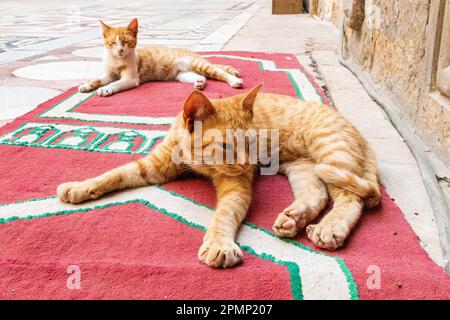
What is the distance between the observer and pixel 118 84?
3.03 m

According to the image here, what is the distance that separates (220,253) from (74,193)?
662 millimetres

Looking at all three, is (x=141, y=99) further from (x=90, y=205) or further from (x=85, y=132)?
(x=90, y=205)

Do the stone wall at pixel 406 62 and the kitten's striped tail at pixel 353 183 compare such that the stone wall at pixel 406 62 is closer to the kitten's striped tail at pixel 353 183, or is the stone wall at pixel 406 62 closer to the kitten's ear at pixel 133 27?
the kitten's striped tail at pixel 353 183

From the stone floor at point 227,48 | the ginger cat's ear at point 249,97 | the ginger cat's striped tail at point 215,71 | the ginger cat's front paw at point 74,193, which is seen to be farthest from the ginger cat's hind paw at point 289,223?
the ginger cat's striped tail at point 215,71

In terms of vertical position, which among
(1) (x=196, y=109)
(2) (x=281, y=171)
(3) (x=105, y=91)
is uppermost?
(1) (x=196, y=109)

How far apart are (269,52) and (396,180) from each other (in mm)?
2991

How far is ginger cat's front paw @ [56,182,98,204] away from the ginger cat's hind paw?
72cm

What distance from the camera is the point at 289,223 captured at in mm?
1348

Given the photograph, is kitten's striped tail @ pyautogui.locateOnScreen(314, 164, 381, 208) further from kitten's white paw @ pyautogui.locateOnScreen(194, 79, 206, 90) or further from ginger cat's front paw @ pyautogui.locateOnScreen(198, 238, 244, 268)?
kitten's white paw @ pyautogui.locateOnScreen(194, 79, 206, 90)

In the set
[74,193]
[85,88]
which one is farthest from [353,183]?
[85,88]

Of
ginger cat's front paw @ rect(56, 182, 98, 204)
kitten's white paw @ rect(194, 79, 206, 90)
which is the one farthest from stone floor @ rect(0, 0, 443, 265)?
ginger cat's front paw @ rect(56, 182, 98, 204)

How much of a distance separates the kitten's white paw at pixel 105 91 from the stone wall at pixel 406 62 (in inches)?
75.3

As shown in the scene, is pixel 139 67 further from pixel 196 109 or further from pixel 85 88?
pixel 196 109
